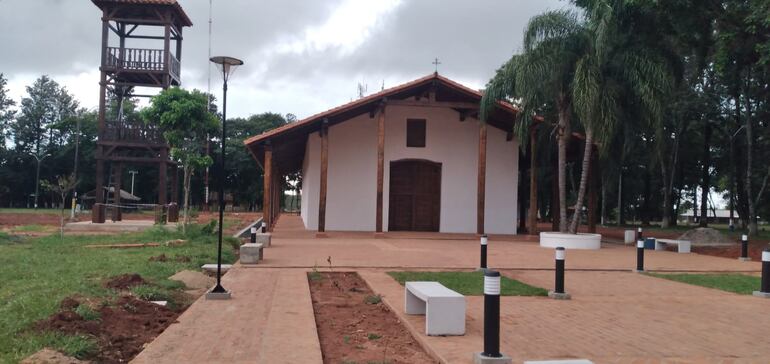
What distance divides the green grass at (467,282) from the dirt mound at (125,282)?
169 inches

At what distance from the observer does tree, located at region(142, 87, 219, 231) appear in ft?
68.9

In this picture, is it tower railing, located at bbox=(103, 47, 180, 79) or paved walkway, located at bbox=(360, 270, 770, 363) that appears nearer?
paved walkway, located at bbox=(360, 270, 770, 363)

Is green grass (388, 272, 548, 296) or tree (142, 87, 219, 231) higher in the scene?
tree (142, 87, 219, 231)

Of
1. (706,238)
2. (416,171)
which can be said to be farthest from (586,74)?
(416,171)

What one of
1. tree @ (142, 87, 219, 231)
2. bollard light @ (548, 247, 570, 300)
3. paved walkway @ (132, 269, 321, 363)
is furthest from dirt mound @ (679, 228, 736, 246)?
tree @ (142, 87, 219, 231)

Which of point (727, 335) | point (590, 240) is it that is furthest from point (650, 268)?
point (727, 335)

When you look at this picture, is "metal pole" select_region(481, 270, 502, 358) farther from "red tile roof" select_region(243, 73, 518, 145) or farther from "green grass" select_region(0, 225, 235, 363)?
"red tile roof" select_region(243, 73, 518, 145)

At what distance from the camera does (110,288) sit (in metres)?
8.63

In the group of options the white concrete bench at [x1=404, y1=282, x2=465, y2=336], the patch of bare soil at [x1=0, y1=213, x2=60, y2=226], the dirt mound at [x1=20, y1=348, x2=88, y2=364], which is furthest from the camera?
the patch of bare soil at [x1=0, y1=213, x2=60, y2=226]

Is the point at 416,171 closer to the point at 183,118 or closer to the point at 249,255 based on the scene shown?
the point at 183,118

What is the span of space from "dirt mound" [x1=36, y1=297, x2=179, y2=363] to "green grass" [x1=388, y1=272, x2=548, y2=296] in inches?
175

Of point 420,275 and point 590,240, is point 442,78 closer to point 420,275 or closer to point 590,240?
point 590,240

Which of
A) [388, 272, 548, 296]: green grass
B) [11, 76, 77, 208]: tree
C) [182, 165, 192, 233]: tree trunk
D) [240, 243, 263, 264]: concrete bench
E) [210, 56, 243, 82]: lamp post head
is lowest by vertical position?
[388, 272, 548, 296]: green grass

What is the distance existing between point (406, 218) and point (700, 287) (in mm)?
15280
